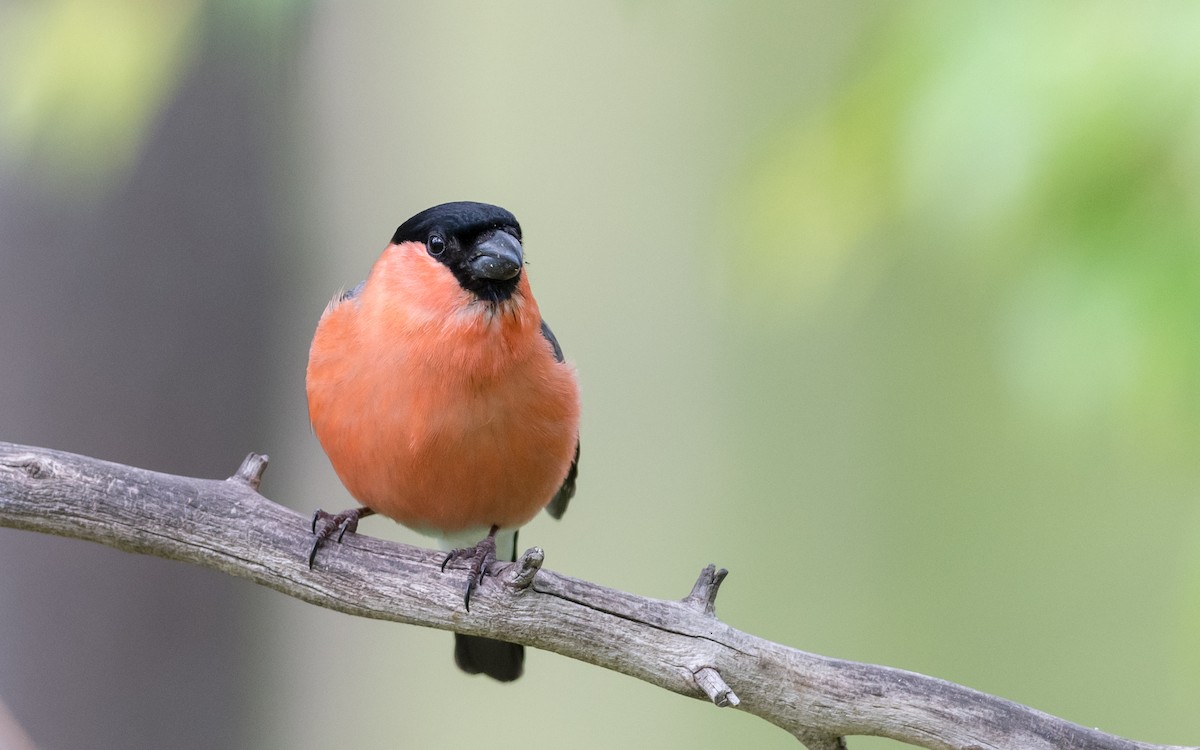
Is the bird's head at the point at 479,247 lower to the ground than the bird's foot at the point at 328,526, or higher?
higher

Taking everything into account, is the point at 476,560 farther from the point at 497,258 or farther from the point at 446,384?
the point at 497,258

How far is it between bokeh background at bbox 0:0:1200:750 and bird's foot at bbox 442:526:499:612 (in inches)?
17.0

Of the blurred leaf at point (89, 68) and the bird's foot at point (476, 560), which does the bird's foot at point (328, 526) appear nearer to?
the bird's foot at point (476, 560)

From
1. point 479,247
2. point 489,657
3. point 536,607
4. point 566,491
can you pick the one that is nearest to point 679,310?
point 566,491

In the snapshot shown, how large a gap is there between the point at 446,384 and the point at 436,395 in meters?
0.02

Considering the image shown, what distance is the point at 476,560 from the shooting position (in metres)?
1.15

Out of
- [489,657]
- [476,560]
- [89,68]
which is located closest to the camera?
[476,560]

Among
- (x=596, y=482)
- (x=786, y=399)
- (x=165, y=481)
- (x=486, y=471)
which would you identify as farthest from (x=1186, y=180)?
(x=596, y=482)

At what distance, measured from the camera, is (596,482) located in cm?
253

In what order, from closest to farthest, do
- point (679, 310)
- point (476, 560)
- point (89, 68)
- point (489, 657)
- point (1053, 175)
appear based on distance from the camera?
1. point (1053, 175)
2. point (476, 560)
3. point (89, 68)
4. point (489, 657)
5. point (679, 310)

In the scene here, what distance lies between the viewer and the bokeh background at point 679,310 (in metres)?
1.06

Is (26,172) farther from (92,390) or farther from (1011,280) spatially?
(1011,280)

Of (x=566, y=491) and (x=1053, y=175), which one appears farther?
(x=566, y=491)

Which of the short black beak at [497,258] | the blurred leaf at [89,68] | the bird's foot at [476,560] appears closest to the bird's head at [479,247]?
the short black beak at [497,258]
